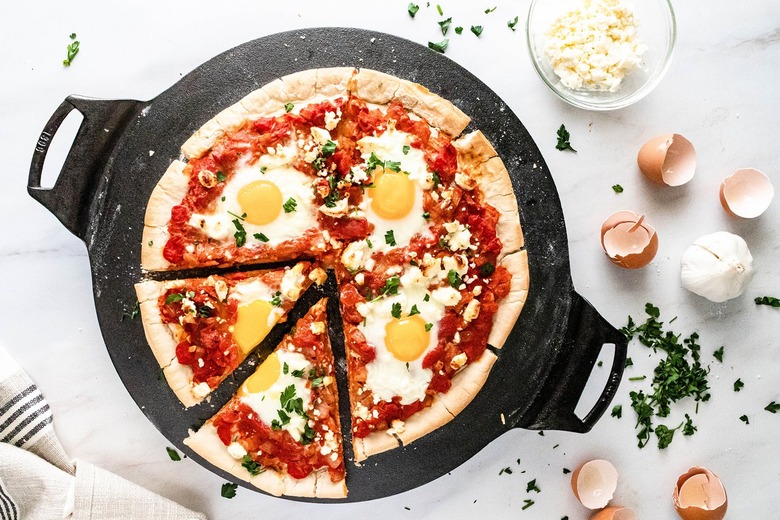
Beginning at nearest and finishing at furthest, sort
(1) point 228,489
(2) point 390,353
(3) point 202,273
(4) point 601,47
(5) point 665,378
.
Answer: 1. (2) point 390,353
2. (4) point 601,47
3. (3) point 202,273
4. (1) point 228,489
5. (5) point 665,378

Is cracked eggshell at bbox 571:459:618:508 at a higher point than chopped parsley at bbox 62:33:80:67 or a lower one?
lower

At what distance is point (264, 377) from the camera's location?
14.9 ft

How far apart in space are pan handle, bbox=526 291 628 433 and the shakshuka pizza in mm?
468

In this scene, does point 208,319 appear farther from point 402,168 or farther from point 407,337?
point 402,168

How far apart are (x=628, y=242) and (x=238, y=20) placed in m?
3.09

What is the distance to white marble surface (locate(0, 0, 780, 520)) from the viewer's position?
4859 millimetres

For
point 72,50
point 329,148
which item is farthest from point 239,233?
point 72,50

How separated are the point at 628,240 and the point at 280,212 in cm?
234

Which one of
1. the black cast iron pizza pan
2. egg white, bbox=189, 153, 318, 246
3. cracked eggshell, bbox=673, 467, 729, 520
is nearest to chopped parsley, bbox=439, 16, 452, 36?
the black cast iron pizza pan

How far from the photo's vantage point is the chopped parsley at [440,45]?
4820 mm

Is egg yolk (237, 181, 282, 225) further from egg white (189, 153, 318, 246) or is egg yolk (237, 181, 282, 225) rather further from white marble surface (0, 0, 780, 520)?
white marble surface (0, 0, 780, 520)

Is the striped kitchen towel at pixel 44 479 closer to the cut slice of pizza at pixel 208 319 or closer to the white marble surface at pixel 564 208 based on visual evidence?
the white marble surface at pixel 564 208

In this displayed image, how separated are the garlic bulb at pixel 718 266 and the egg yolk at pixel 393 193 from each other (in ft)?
6.75

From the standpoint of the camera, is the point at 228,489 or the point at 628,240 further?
the point at 228,489
